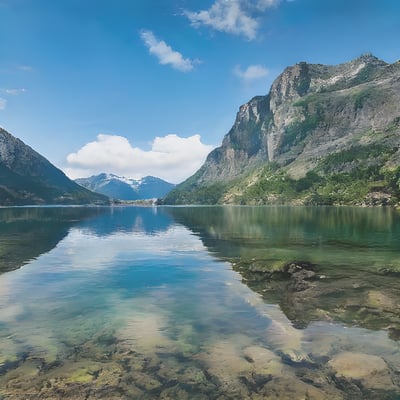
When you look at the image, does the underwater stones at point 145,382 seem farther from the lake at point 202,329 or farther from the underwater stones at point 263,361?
the underwater stones at point 263,361

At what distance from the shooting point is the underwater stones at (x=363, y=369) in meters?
18.2

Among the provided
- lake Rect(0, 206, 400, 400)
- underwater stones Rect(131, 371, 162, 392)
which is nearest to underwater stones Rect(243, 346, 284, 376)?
lake Rect(0, 206, 400, 400)

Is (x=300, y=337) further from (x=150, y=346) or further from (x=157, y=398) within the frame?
(x=157, y=398)

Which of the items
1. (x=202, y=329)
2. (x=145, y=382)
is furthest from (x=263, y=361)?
(x=202, y=329)

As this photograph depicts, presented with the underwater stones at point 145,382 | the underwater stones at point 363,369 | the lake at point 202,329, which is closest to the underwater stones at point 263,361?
the lake at point 202,329

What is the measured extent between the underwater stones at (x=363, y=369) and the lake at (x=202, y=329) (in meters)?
0.06

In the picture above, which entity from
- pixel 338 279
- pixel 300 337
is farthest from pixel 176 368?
pixel 338 279

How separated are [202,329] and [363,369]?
11.3 meters

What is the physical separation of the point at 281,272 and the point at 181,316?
20.0 metres

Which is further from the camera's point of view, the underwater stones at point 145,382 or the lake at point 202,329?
the lake at point 202,329

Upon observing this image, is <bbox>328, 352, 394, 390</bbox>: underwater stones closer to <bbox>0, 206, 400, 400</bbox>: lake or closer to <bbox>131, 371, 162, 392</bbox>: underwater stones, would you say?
<bbox>0, 206, 400, 400</bbox>: lake

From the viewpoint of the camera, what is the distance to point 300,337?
2478 centimetres

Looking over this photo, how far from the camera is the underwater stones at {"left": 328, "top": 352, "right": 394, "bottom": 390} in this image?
18172 millimetres

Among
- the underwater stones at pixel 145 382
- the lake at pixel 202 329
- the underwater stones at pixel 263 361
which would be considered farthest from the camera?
the underwater stones at pixel 263 361
